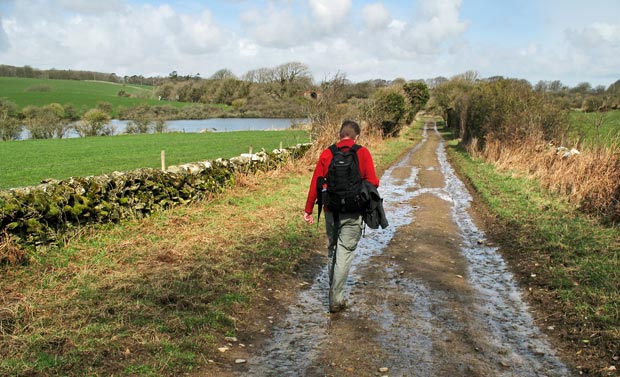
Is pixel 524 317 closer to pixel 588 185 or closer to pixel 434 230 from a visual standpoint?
pixel 434 230

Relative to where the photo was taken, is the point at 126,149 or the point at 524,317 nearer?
the point at 524,317

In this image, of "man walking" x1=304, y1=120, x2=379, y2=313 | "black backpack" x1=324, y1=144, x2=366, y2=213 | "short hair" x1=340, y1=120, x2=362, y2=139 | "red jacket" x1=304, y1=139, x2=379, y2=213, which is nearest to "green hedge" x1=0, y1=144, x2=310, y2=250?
"man walking" x1=304, y1=120, x2=379, y2=313

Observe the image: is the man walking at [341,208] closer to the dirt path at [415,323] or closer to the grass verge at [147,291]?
the dirt path at [415,323]

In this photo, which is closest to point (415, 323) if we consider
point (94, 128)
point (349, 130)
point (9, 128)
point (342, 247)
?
point (342, 247)

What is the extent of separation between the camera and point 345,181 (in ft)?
16.8

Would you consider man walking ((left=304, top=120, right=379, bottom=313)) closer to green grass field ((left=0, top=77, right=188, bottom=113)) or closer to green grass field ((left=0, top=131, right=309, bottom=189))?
green grass field ((left=0, top=131, right=309, bottom=189))

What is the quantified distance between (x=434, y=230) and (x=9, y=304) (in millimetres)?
7537

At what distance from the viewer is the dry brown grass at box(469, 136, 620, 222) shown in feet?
32.1

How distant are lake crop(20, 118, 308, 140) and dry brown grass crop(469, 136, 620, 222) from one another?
13010 mm

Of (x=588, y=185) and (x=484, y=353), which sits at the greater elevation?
(x=588, y=185)

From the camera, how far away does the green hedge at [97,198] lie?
682 centimetres

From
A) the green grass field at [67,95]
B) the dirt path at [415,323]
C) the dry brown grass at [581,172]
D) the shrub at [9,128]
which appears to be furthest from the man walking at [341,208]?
the green grass field at [67,95]

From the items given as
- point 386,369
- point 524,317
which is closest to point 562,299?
point 524,317

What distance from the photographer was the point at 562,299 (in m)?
5.68
